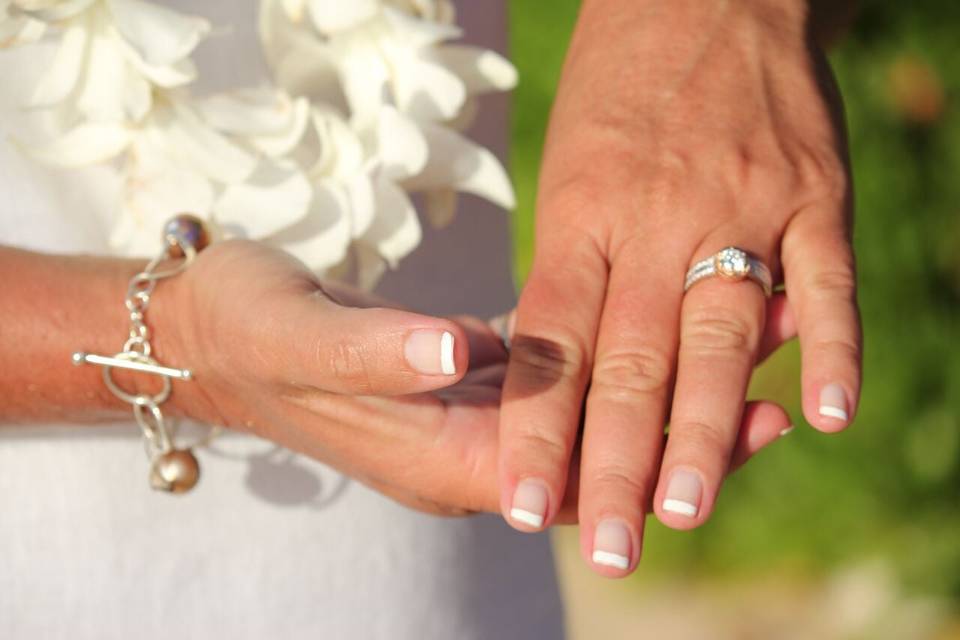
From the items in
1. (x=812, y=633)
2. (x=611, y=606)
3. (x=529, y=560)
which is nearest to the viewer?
(x=529, y=560)

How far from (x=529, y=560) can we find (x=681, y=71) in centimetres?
56

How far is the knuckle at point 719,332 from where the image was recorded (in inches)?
43.4

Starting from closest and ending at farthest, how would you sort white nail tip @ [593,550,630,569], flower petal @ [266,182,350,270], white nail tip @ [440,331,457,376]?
white nail tip @ [440,331,457,376], white nail tip @ [593,550,630,569], flower petal @ [266,182,350,270]

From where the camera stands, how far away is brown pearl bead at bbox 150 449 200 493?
3.54 ft

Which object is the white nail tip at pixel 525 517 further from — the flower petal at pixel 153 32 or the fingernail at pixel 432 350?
the flower petal at pixel 153 32

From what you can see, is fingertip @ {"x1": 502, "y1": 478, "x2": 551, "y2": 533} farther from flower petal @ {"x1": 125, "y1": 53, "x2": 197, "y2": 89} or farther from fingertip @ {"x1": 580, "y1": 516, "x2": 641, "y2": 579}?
flower petal @ {"x1": 125, "y1": 53, "x2": 197, "y2": 89}

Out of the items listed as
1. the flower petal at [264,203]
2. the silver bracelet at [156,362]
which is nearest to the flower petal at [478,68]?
the flower petal at [264,203]

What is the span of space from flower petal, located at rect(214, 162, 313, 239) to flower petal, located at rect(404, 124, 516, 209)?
0.13 meters

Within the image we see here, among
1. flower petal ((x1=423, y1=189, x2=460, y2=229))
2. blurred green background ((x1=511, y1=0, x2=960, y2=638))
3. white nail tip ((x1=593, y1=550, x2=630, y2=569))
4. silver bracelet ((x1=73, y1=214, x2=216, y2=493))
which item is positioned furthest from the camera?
blurred green background ((x1=511, y1=0, x2=960, y2=638))

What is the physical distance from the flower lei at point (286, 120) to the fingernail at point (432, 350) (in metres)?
0.32

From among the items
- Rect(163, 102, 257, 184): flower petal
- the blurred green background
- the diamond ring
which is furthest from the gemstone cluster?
the blurred green background

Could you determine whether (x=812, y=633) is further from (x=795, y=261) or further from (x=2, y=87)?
(x=2, y=87)

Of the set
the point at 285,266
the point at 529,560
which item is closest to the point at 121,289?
the point at 285,266

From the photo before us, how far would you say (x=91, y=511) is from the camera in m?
1.14
